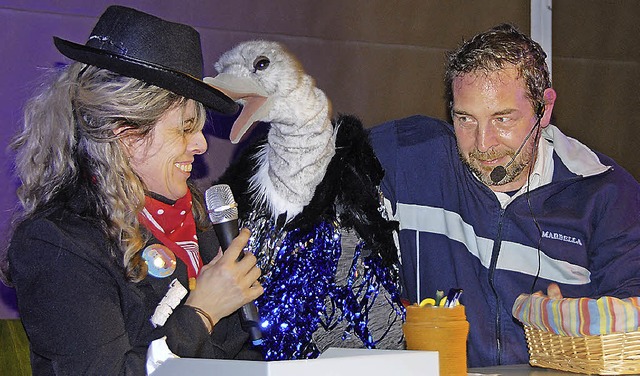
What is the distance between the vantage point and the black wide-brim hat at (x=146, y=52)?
64.0 inches

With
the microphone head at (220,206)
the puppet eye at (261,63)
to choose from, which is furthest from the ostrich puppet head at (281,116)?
the microphone head at (220,206)

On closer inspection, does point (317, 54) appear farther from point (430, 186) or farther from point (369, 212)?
point (369, 212)

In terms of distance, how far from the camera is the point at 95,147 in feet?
5.40

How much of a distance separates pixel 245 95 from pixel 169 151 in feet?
0.81

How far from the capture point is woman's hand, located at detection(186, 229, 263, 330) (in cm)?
159

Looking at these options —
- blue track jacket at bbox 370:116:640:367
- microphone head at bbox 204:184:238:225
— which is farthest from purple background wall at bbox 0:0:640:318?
microphone head at bbox 204:184:238:225

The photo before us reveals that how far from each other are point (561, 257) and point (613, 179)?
24cm

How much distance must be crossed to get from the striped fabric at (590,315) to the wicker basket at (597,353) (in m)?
0.02

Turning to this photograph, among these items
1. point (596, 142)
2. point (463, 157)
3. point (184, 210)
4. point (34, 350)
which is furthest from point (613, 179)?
point (596, 142)

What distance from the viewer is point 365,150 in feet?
6.60

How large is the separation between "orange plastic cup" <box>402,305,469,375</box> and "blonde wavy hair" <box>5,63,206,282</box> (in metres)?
0.53

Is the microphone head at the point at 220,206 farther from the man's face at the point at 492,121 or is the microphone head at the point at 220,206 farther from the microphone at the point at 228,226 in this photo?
the man's face at the point at 492,121

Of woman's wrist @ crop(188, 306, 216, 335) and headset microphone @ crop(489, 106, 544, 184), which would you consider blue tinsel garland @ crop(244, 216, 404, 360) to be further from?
headset microphone @ crop(489, 106, 544, 184)

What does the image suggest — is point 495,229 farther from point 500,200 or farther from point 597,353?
point 597,353
